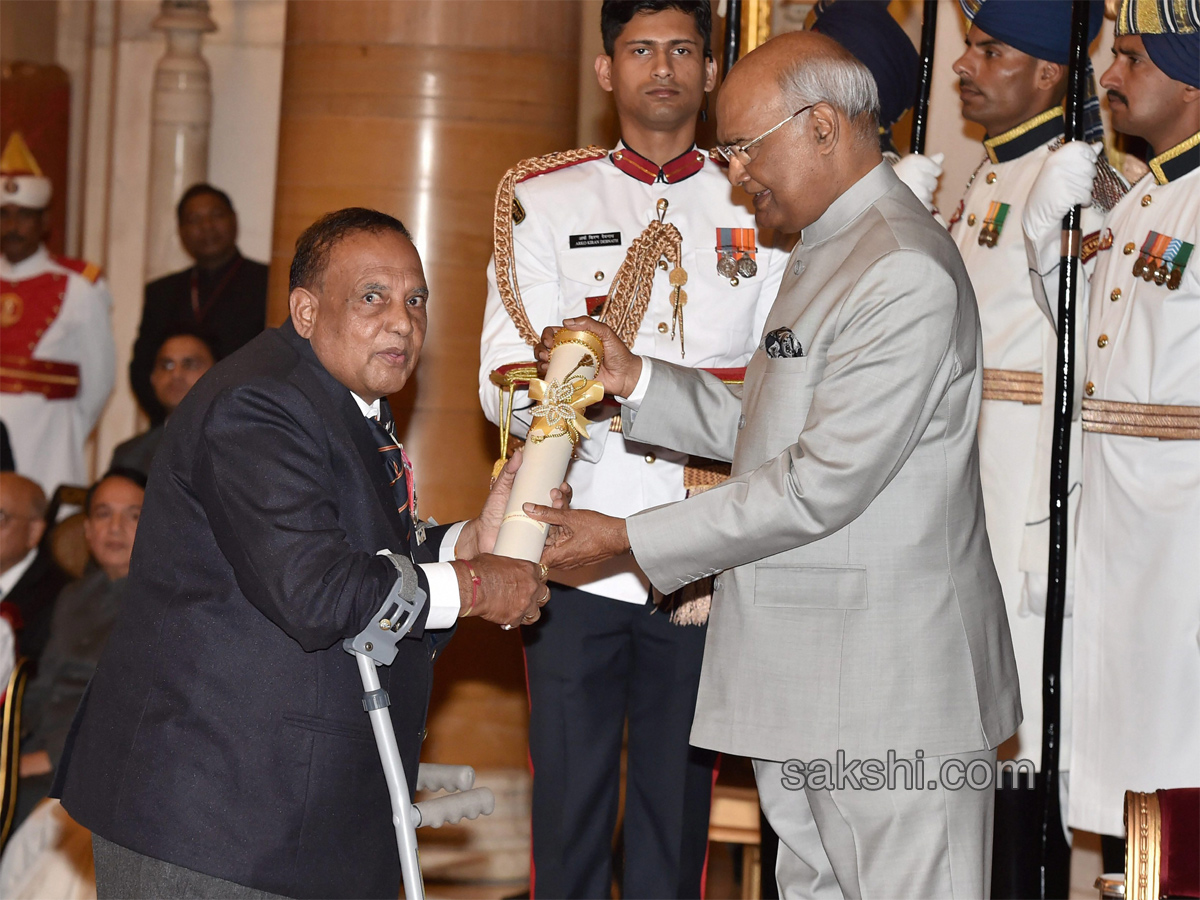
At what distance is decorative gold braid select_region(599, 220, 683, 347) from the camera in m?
2.95

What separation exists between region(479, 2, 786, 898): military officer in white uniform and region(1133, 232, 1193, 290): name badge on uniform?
2.97ft

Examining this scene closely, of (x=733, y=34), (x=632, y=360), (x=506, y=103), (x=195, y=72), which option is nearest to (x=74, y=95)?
(x=195, y=72)

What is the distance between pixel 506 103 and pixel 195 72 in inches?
93.6

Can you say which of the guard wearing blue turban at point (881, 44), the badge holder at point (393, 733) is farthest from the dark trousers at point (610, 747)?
the guard wearing blue turban at point (881, 44)

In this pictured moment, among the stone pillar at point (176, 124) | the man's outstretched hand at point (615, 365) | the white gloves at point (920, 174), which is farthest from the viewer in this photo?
the stone pillar at point (176, 124)

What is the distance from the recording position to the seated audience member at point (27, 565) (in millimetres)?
5152

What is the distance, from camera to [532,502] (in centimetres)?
244

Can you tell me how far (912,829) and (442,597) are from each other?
2.90ft

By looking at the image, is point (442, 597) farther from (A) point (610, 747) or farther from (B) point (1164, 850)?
(B) point (1164, 850)

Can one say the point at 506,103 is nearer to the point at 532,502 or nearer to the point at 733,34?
the point at 733,34

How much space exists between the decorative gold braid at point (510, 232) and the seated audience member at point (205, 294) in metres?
2.72

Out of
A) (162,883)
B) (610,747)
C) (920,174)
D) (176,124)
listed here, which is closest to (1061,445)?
(920,174)

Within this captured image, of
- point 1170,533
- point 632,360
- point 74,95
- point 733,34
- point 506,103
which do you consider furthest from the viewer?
point 74,95

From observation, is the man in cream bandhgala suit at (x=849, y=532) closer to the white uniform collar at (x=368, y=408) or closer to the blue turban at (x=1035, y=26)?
the white uniform collar at (x=368, y=408)
